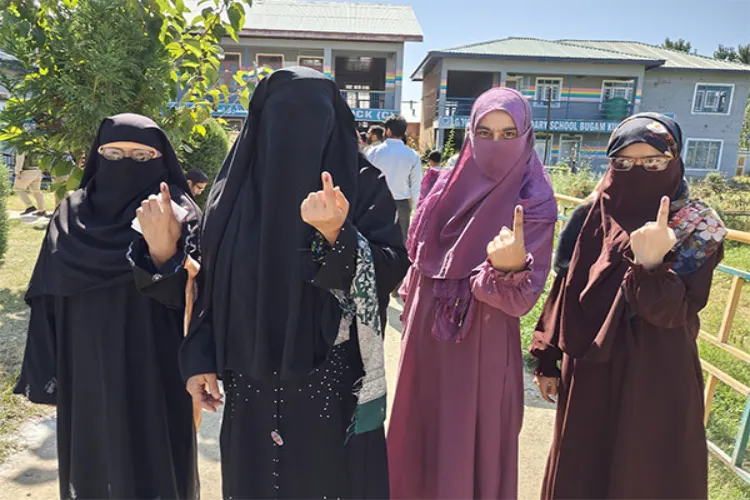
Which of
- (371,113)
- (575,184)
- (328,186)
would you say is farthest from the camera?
(371,113)

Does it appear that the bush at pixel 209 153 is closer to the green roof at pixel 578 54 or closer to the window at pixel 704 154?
the green roof at pixel 578 54

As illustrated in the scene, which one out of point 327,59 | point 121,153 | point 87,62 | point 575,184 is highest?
point 327,59

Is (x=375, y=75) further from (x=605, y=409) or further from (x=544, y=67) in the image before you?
(x=605, y=409)

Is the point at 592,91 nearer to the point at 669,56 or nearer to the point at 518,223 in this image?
the point at 669,56

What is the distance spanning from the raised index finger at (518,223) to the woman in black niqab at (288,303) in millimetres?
320

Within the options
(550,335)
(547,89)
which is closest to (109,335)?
(550,335)

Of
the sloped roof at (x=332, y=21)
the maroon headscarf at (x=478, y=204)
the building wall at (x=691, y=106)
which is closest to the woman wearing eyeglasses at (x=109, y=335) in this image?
the maroon headscarf at (x=478, y=204)

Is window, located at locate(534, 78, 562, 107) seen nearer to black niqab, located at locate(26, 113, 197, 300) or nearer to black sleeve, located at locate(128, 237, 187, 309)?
black niqab, located at locate(26, 113, 197, 300)

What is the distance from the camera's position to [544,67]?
20.3 m

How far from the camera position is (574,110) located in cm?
2095

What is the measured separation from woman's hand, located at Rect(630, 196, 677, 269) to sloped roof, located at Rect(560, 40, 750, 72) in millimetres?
22509

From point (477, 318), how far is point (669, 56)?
1017 inches

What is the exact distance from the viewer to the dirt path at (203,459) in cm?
223

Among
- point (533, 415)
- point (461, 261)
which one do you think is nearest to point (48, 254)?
point (461, 261)
